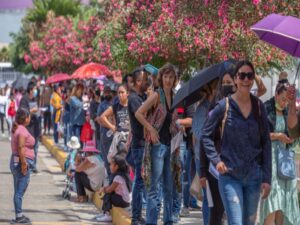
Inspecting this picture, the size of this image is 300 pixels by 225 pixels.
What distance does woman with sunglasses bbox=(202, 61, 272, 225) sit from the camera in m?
8.12

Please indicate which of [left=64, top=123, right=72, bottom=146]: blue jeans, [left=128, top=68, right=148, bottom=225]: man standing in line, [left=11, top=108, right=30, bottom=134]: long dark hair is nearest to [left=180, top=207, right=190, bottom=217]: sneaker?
[left=128, top=68, right=148, bottom=225]: man standing in line

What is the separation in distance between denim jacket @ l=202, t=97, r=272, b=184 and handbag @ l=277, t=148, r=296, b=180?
2119 millimetres

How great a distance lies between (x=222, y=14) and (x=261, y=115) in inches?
157

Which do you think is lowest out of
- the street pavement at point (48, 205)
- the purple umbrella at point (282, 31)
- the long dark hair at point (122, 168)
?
the street pavement at point (48, 205)

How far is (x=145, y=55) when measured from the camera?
57.0 feet

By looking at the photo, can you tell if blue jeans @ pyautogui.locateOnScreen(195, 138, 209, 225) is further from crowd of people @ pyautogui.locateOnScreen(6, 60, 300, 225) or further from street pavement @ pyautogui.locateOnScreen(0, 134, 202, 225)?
street pavement @ pyautogui.locateOnScreen(0, 134, 202, 225)

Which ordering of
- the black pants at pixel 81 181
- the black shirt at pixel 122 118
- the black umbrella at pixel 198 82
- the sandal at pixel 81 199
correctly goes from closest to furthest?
the black umbrella at pixel 198 82, the black shirt at pixel 122 118, the black pants at pixel 81 181, the sandal at pixel 81 199

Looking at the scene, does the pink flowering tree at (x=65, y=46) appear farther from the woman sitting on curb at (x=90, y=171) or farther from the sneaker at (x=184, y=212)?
the sneaker at (x=184, y=212)

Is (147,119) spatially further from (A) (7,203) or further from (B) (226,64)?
(A) (7,203)

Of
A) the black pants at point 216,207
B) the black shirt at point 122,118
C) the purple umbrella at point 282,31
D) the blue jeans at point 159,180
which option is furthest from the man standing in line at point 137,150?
the purple umbrella at point 282,31

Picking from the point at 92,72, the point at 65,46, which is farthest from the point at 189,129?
the point at 65,46

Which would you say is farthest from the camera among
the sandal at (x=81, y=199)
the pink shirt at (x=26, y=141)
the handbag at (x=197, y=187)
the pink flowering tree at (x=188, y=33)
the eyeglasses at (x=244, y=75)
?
the sandal at (x=81, y=199)

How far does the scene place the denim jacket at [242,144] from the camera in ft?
26.6

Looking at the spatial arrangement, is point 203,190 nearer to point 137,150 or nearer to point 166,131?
point 166,131
